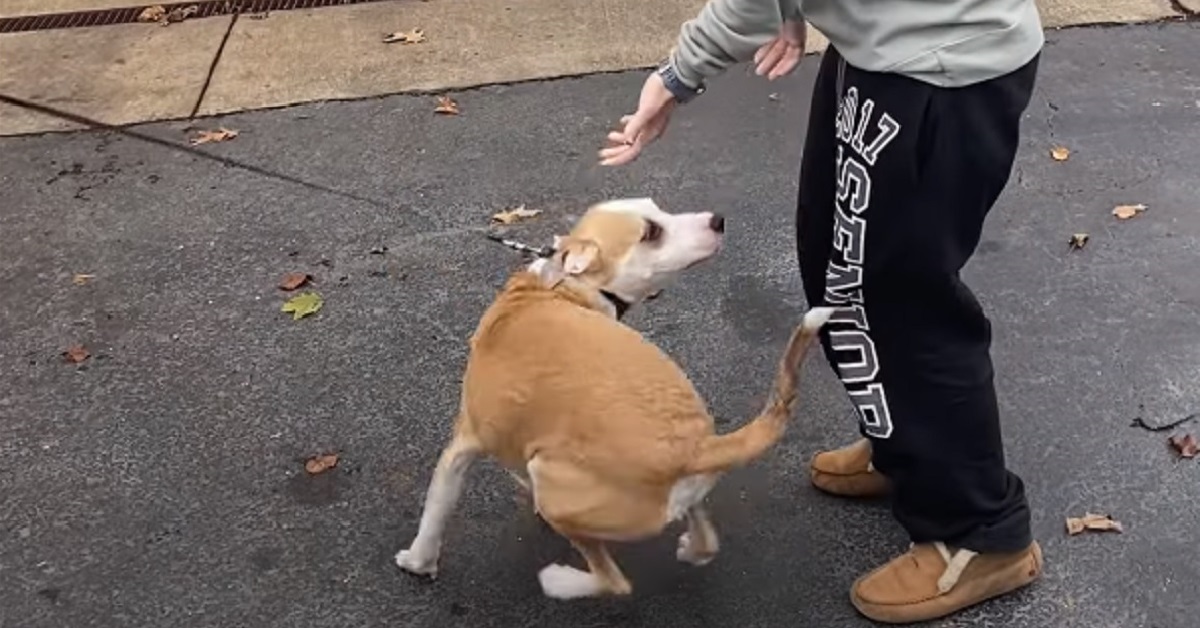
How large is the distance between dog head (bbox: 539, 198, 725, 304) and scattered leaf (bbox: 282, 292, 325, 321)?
55.0 inches

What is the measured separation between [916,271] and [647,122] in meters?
0.61

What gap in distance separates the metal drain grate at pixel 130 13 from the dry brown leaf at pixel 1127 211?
3.48 meters

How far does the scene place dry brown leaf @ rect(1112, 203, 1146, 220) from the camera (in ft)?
15.0

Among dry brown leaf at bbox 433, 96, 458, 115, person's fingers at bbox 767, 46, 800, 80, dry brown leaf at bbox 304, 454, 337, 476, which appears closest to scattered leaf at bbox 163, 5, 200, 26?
dry brown leaf at bbox 433, 96, 458, 115

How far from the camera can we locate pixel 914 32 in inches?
100

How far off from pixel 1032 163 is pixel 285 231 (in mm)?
2517

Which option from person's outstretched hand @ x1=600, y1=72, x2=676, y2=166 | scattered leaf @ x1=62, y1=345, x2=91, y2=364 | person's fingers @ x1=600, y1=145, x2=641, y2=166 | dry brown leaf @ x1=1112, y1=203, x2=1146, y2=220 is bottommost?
dry brown leaf @ x1=1112, y1=203, x2=1146, y2=220

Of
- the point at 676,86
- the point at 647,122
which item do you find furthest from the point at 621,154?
the point at 676,86

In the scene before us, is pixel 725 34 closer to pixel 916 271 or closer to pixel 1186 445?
pixel 916 271

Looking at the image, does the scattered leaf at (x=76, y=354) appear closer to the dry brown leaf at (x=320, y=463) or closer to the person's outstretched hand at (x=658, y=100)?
the dry brown leaf at (x=320, y=463)

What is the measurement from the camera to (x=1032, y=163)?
4.93 m

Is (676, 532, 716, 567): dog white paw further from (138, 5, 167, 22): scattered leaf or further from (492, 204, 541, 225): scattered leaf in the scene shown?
(138, 5, 167, 22): scattered leaf

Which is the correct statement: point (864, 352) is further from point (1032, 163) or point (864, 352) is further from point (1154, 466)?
point (1032, 163)

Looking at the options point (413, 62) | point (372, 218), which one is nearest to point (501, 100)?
point (413, 62)
